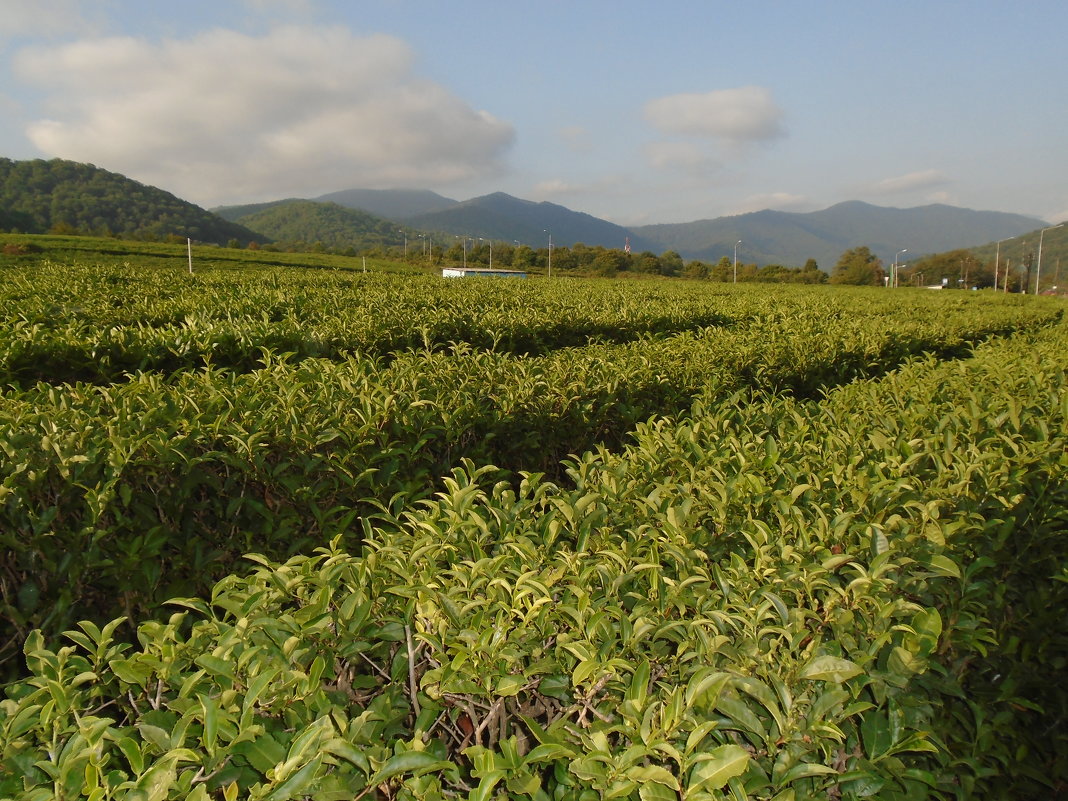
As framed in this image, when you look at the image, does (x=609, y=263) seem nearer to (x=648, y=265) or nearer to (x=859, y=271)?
(x=648, y=265)

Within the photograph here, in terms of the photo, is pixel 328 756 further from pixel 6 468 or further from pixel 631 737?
pixel 6 468

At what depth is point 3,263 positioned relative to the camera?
102 ft

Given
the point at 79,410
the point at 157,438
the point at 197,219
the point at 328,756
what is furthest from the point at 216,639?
the point at 197,219

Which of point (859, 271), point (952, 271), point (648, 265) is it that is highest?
point (952, 271)

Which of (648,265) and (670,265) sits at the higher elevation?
(670,265)

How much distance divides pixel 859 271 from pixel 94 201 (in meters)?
110

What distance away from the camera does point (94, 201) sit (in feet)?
301

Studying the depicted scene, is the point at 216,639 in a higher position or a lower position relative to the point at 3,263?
lower

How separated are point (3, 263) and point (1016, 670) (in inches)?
1608

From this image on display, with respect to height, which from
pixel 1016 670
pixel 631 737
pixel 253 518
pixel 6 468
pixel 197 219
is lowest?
pixel 1016 670

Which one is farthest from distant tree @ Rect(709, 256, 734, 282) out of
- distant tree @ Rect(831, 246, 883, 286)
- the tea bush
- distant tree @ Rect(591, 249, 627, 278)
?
the tea bush

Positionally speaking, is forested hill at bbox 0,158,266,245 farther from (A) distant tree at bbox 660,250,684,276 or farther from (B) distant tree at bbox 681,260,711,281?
(B) distant tree at bbox 681,260,711,281

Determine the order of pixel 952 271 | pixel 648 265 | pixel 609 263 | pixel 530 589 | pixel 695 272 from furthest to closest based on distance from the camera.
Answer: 1. pixel 952 271
2. pixel 648 265
3. pixel 609 263
4. pixel 695 272
5. pixel 530 589

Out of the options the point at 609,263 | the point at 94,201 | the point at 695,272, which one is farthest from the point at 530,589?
the point at 94,201
